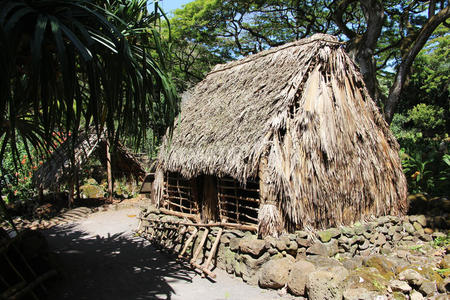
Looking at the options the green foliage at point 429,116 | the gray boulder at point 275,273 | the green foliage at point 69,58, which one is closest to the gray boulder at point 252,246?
the gray boulder at point 275,273

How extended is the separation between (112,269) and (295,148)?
423 cm

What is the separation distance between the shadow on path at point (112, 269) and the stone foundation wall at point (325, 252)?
0.68 meters

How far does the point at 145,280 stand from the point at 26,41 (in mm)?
4226

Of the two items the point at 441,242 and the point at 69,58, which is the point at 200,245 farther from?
the point at 441,242

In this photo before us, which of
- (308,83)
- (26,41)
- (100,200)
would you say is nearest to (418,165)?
(308,83)

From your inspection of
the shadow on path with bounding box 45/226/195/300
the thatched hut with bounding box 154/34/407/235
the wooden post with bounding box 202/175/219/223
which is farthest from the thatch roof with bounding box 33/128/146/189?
the thatched hut with bounding box 154/34/407/235

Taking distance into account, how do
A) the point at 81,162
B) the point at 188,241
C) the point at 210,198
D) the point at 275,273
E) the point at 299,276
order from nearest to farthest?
the point at 299,276, the point at 275,273, the point at 188,241, the point at 210,198, the point at 81,162

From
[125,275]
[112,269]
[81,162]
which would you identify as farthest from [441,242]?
[81,162]

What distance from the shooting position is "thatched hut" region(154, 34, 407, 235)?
18.3 ft

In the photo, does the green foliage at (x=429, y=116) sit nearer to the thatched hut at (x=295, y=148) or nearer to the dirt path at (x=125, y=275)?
the thatched hut at (x=295, y=148)

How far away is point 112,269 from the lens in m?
6.28

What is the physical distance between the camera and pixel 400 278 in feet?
15.1

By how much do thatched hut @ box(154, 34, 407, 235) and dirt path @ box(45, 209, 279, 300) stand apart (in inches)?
49.4

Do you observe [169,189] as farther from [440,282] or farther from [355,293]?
[440,282]
